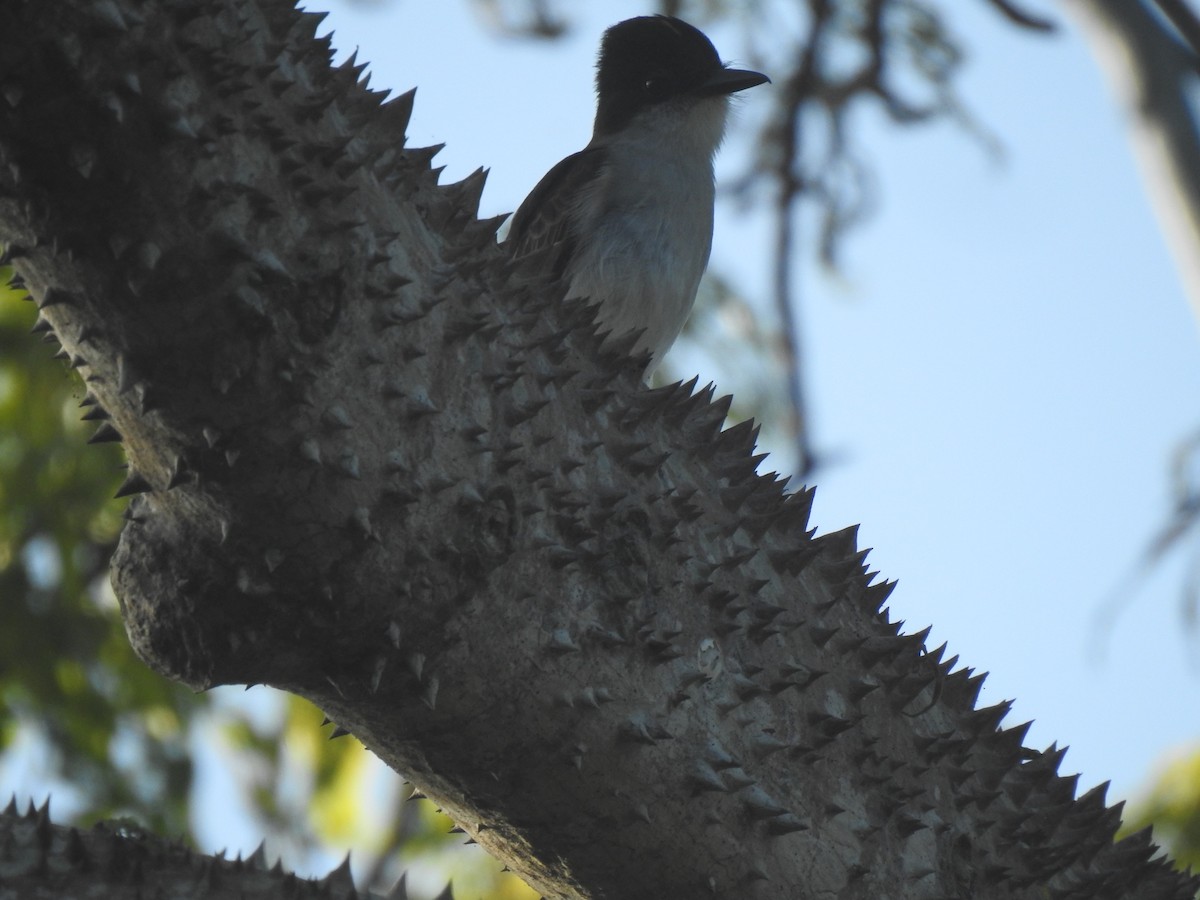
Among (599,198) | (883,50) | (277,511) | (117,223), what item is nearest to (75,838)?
(277,511)

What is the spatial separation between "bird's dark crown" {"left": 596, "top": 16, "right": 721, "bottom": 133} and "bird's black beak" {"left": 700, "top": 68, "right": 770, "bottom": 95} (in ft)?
0.20

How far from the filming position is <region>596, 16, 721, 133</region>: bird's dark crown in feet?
22.2

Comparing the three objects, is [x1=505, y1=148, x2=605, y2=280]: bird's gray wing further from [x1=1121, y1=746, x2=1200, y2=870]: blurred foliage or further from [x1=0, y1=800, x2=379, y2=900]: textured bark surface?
[x1=0, y1=800, x2=379, y2=900]: textured bark surface

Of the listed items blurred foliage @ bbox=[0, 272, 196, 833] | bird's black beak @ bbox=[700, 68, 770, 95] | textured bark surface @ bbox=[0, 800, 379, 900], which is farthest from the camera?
bird's black beak @ bbox=[700, 68, 770, 95]

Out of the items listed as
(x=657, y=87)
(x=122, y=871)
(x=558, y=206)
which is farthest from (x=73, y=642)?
(x=122, y=871)

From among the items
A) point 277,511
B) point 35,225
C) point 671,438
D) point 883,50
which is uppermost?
point 883,50

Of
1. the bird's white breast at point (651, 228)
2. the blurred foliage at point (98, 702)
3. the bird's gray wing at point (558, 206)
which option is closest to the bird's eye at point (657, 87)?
the bird's white breast at point (651, 228)

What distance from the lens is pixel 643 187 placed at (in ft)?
20.2

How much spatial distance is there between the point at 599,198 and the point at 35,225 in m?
4.34

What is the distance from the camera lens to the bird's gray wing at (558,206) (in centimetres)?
595

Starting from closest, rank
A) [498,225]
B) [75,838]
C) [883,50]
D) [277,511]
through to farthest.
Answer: [75,838], [277,511], [498,225], [883,50]

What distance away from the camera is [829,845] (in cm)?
214

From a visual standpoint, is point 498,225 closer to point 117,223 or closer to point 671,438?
point 671,438

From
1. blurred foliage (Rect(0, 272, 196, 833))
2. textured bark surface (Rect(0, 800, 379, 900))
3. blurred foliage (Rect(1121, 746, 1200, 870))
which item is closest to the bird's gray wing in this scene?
blurred foliage (Rect(0, 272, 196, 833))
